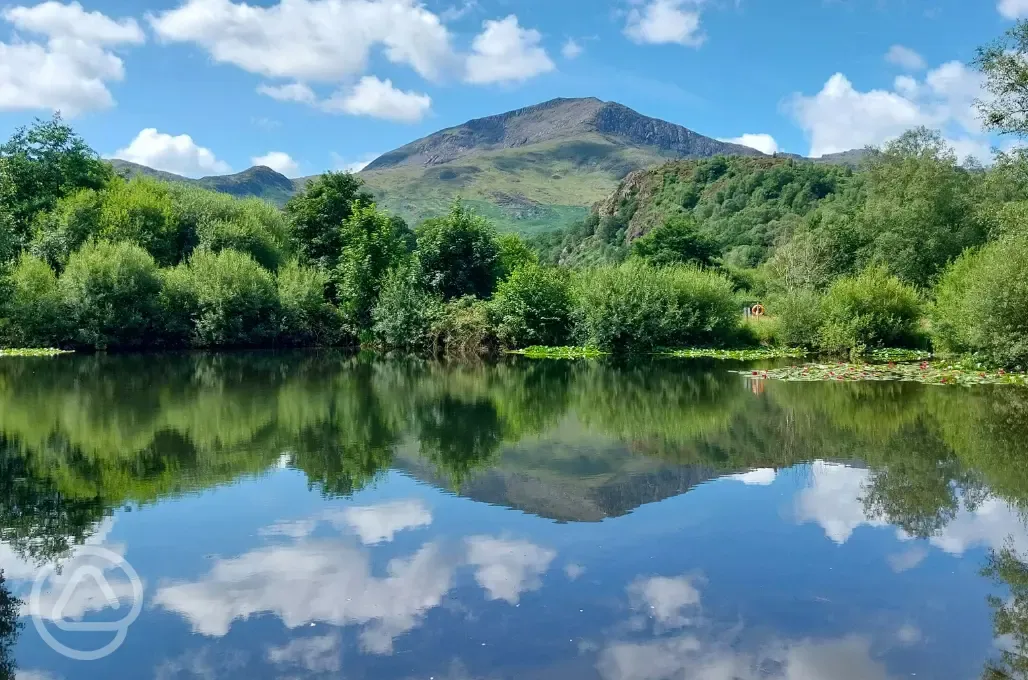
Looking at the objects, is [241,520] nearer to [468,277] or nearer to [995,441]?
[995,441]

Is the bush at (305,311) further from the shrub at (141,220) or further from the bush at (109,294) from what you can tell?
the shrub at (141,220)

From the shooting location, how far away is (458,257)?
51562 mm

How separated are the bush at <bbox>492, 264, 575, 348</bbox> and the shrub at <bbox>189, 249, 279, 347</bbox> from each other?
49.9 feet

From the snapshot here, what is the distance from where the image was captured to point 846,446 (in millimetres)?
17328

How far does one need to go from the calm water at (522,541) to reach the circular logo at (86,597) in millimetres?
43

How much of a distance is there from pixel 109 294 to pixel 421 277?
18.8m

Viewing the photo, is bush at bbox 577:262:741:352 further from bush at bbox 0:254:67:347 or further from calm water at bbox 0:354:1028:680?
bush at bbox 0:254:67:347

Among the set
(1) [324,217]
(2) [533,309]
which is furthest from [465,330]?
(1) [324,217]

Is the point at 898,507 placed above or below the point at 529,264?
below

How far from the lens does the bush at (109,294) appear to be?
4541 cm

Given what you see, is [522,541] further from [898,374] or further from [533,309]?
[533,309]

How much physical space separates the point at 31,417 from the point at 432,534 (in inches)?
604

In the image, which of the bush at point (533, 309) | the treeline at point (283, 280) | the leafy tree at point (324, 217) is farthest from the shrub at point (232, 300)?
the bush at point (533, 309)

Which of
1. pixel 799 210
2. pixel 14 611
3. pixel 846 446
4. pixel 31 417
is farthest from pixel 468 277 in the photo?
pixel 799 210
